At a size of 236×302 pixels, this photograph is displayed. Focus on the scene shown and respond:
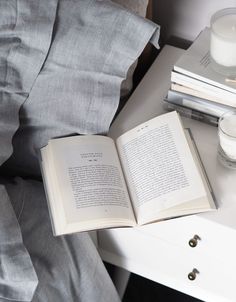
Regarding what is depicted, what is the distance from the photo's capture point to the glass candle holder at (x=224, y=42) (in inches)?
34.6

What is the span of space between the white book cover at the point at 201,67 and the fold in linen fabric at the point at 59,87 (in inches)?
3.3

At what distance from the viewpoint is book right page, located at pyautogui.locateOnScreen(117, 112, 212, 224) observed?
0.84 meters

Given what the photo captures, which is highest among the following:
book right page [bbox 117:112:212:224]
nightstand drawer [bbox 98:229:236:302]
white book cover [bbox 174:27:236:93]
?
white book cover [bbox 174:27:236:93]

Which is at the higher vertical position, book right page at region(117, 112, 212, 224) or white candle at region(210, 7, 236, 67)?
white candle at region(210, 7, 236, 67)

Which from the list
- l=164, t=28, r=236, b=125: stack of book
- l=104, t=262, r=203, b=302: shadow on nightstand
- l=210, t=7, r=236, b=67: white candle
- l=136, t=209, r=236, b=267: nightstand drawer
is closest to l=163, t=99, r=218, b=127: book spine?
l=164, t=28, r=236, b=125: stack of book

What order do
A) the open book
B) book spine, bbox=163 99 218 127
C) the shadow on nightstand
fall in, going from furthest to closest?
the shadow on nightstand → book spine, bbox=163 99 218 127 → the open book

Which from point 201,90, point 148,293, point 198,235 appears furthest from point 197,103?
point 148,293

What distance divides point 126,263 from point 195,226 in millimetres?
254

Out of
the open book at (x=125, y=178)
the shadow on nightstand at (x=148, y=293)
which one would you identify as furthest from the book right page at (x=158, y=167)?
the shadow on nightstand at (x=148, y=293)

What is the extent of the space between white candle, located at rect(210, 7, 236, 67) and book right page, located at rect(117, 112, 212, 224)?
131mm

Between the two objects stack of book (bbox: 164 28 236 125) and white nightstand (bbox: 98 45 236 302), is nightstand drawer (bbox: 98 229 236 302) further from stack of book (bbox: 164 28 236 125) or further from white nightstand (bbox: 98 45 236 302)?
stack of book (bbox: 164 28 236 125)

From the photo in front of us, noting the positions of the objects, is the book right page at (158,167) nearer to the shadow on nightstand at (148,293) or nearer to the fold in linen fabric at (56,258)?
the fold in linen fabric at (56,258)

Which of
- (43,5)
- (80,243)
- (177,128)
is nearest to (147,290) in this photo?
(80,243)

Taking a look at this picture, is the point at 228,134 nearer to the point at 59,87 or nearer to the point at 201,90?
the point at 201,90
